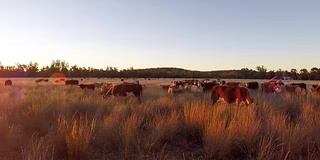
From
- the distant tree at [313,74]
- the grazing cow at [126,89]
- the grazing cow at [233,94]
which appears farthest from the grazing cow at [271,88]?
the distant tree at [313,74]

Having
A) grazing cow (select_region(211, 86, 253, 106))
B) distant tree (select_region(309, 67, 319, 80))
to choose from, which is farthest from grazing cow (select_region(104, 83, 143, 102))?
distant tree (select_region(309, 67, 319, 80))

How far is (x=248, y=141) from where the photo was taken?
698 cm

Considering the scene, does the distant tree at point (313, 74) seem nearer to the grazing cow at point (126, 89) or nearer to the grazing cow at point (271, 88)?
the grazing cow at point (271, 88)

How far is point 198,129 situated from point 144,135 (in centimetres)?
148

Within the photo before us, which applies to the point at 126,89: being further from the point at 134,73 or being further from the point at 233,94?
the point at 134,73

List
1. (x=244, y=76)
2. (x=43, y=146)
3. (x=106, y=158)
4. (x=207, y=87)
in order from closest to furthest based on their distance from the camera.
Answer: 1. (x=43, y=146)
2. (x=106, y=158)
3. (x=207, y=87)
4. (x=244, y=76)

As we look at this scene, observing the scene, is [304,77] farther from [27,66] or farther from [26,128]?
[27,66]

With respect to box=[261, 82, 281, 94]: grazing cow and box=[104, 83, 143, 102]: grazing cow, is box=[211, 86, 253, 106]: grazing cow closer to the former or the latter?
box=[104, 83, 143, 102]: grazing cow

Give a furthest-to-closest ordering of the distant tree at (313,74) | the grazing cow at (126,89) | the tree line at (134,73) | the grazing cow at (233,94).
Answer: the tree line at (134,73)
the distant tree at (313,74)
the grazing cow at (126,89)
the grazing cow at (233,94)

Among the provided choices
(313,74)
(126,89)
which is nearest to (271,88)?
(126,89)

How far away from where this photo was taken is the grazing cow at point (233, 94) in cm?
1588

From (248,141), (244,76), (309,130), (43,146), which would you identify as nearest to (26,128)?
(43,146)

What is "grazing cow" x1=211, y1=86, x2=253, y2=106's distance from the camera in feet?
52.1

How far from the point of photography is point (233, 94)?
16469 millimetres
